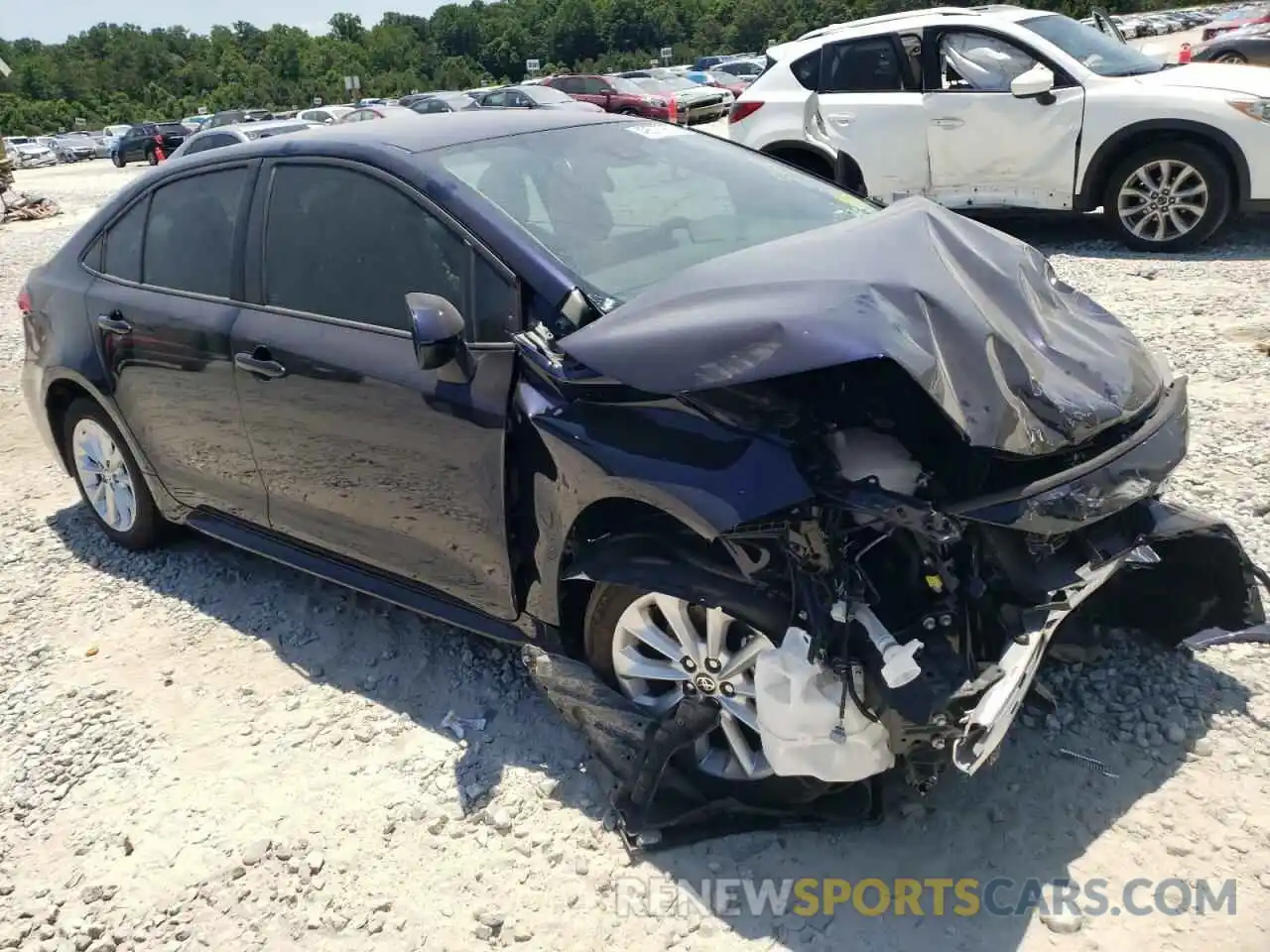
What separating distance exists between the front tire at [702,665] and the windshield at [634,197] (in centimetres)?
85

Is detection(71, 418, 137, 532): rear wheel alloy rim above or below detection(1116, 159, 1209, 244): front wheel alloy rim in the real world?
below

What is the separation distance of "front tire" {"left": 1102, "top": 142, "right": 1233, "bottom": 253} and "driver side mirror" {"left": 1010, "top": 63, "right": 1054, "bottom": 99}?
0.80m

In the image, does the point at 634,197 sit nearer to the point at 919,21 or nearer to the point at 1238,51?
the point at 919,21

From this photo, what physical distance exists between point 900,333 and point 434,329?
123cm

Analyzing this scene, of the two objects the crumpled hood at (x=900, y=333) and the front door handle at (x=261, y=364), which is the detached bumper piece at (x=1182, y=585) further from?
the front door handle at (x=261, y=364)

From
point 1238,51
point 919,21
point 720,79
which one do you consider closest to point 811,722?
point 919,21

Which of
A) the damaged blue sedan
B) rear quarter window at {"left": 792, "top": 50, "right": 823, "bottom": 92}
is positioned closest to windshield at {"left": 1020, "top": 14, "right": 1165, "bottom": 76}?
rear quarter window at {"left": 792, "top": 50, "right": 823, "bottom": 92}

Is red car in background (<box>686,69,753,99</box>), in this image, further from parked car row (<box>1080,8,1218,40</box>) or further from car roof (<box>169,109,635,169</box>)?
car roof (<box>169,109,635,169</box>)

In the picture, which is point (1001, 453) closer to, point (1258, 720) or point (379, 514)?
point (1258, 720)

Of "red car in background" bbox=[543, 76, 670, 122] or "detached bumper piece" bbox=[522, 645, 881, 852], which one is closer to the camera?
"detached bumper piece" bbox=[522, 645, 881, 852]

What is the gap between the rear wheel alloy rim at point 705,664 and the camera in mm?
2752

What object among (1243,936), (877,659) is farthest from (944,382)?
(1243,936)

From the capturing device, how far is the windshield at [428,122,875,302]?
124 inches

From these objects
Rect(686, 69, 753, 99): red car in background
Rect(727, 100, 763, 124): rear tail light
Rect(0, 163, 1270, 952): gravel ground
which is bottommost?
Rect(0, 163, 1270, 952): gravel ground
